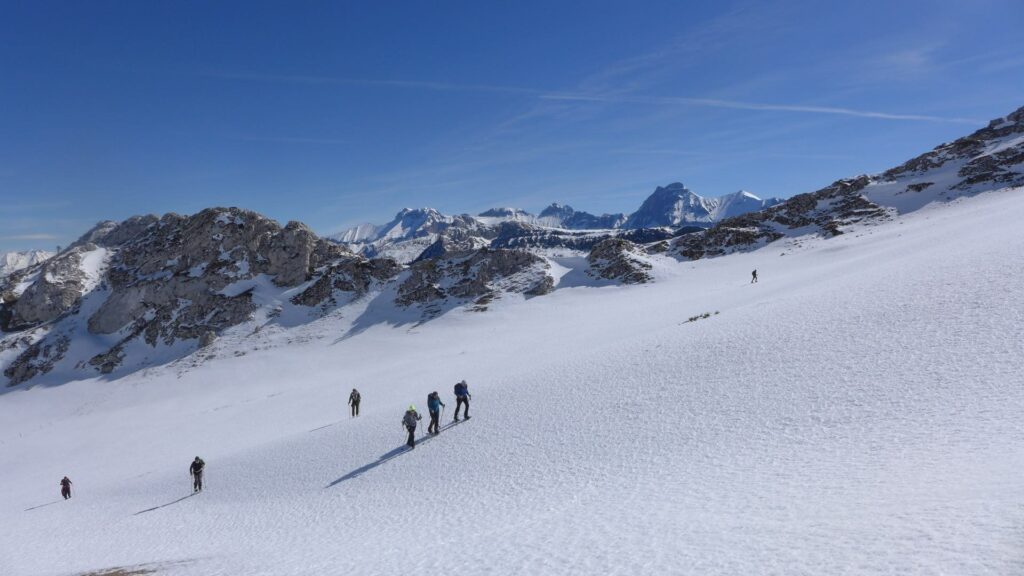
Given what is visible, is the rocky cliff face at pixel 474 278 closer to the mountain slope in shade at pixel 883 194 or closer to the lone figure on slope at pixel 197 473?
the mountain slope in shade at pixel 883 194

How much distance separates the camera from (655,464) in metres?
12.8

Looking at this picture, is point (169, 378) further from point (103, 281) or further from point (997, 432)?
point (997, 432)

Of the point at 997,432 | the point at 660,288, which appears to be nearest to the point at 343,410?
the point at 997,432

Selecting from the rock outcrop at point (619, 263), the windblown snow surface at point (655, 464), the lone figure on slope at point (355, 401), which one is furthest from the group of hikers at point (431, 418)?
the rock outcrop at point (619, 263)

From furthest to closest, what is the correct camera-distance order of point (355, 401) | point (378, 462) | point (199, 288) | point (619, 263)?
point (619, 263) → point (199, 288) → point (355, 401) → point (378, 462)

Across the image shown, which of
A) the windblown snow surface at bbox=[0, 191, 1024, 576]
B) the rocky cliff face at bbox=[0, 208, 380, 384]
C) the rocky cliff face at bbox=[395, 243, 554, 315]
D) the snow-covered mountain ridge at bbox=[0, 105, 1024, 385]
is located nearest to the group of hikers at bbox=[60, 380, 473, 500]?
the windblown snow surface at bbox=[0, 191, 1024, 576]

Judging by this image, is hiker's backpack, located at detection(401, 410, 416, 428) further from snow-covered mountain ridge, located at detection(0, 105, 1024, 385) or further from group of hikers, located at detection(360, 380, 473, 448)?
snow-covered mountain ridge, located at detection(0, 105, 1024, 385)

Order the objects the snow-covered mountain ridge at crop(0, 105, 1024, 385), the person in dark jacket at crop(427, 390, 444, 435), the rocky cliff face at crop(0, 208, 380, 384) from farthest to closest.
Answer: the rocky cliff face at crop(0, 208, 380, 384) → the snow-covered mountain ridge at crop(0, 105, 1024, 385) → the person in dark jacket at crop(427, 390, 444, 435)

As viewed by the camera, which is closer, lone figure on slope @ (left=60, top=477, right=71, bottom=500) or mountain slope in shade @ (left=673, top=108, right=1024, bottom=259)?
lone figure on slope @ (left=60, top=477, right=71, bottom=500)

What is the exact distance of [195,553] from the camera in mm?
13758

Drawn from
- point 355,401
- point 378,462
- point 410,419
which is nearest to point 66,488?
point 355,401

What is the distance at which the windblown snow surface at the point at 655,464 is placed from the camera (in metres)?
7.73

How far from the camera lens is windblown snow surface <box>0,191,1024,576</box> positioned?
25.3 feet

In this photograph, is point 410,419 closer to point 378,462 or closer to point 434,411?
point 434,411
